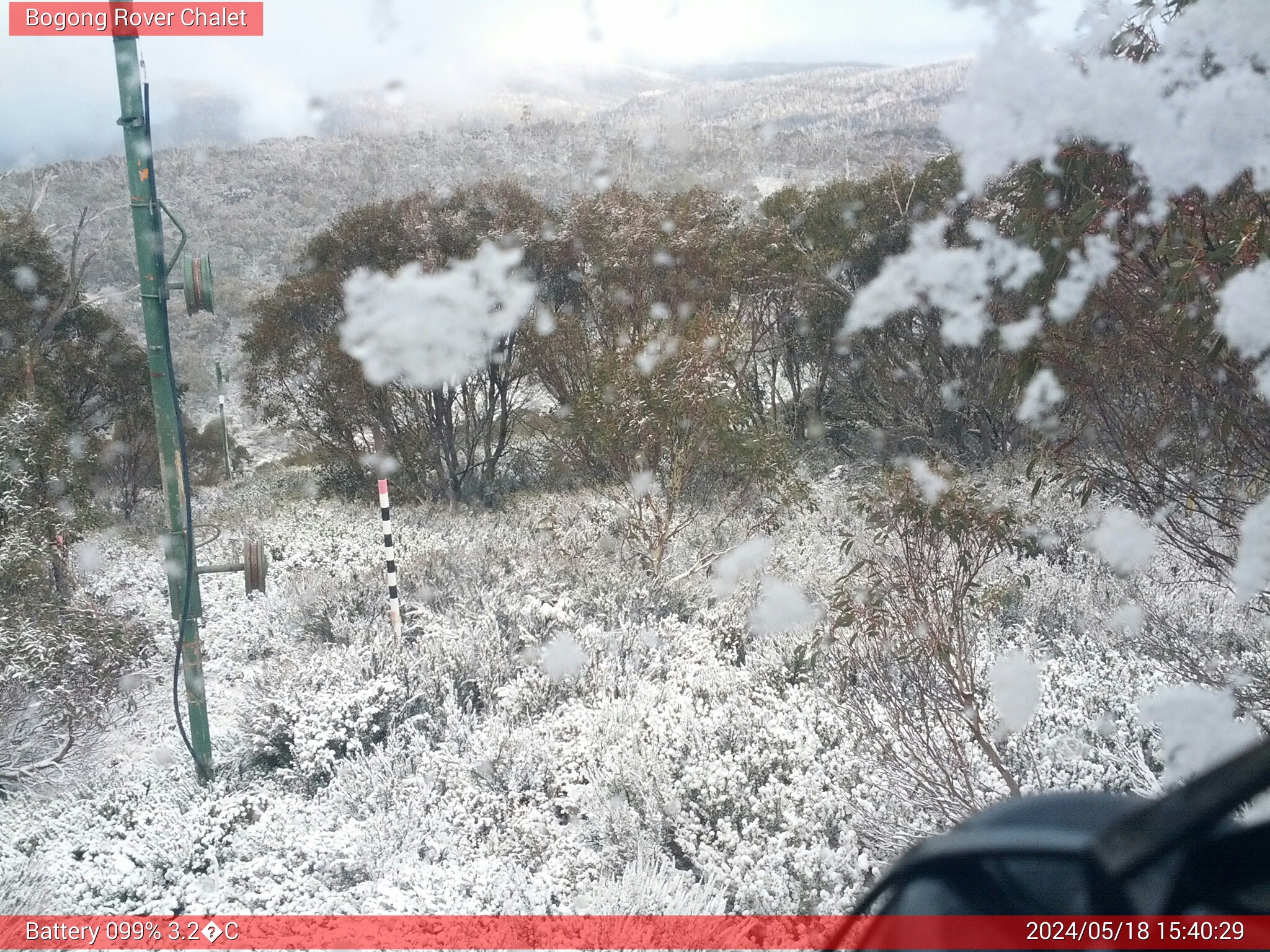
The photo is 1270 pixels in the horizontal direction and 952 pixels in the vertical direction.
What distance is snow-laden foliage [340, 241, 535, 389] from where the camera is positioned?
12258 mm

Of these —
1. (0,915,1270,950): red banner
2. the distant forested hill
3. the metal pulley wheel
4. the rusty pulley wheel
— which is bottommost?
(0,915,1270,950): red banner

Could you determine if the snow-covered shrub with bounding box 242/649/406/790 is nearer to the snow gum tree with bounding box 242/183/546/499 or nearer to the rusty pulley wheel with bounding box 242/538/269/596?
the rusty pulley wheel with bounding box 242/538/269/596

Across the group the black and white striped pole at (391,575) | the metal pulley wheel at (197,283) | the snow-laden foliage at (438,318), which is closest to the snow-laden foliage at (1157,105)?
the metal pulley wheel at (197,283)

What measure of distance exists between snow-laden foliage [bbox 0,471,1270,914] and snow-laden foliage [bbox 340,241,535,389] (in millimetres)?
5835

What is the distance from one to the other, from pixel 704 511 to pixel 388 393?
→ 590 centimetres

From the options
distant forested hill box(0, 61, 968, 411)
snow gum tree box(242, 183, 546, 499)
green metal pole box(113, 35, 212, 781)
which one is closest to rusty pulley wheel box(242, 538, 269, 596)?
green metal pole box(113, 35, 212, 781)

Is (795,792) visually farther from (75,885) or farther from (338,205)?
(338,205)

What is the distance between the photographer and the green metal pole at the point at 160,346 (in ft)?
12.3

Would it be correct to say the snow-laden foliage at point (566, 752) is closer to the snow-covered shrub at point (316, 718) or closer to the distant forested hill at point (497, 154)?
the snow-covered shrub at point (316, 718)

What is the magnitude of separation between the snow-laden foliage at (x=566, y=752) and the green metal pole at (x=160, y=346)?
0.65 metres

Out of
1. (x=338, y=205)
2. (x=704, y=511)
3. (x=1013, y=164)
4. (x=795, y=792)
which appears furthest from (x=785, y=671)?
(x=338, y=205)

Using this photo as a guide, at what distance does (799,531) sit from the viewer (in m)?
9.16

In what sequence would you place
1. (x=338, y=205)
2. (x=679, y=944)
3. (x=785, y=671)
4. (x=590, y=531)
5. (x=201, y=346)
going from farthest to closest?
(x=338, y=205) → (x=201, y=346) → (x=590, y=531) → (x=785, y=671) → (x=679, y=944)

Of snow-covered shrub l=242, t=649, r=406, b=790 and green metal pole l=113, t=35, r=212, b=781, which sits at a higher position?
green metal pole l=113, t=35, r=212, b=781
